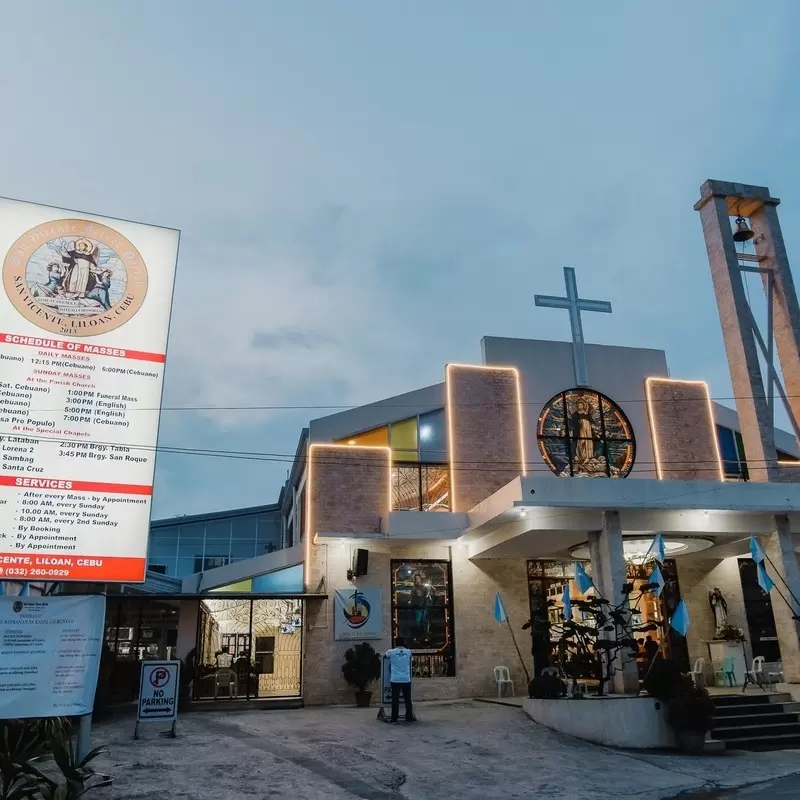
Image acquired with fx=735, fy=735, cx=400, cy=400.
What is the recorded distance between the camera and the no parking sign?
11.3 m

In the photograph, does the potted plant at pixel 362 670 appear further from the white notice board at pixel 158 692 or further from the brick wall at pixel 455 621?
the white notice board at pixel 158 692

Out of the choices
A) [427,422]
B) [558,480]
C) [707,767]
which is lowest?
[707,767]

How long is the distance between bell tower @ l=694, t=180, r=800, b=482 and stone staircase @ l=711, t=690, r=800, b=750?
18.7 ft

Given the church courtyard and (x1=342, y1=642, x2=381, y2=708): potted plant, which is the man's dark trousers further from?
(x1=342, y1=642, x2=381, y2=708): potted plant

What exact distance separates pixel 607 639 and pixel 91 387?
33.0 ft

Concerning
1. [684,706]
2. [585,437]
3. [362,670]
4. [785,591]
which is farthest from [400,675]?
[585,437]

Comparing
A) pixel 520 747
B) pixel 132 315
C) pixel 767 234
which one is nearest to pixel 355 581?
pixel 520 747

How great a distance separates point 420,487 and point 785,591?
27.9ft

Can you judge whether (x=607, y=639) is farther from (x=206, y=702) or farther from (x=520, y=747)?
(x=206, y=702)

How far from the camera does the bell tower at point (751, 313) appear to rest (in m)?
17.9

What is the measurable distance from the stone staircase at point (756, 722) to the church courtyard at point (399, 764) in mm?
891

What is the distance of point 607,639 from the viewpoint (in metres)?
13.3

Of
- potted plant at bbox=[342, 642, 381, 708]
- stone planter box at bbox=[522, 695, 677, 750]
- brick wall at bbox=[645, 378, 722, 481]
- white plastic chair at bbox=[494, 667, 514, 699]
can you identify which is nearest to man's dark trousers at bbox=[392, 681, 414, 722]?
stone planter box at bbox=[522, 695, 677, 750]

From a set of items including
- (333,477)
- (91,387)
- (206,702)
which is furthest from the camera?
(333,477)
